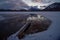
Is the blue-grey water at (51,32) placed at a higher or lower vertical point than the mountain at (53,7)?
lower

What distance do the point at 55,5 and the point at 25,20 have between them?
42 cm

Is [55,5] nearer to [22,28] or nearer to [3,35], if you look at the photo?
[22,28]

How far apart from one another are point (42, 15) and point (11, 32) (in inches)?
17.0

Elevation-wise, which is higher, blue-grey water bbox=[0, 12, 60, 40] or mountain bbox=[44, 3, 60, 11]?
mountain bbox=[44, 3, 60, 11]

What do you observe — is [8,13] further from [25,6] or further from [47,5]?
[47,5]

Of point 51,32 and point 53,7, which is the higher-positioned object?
point 53,7

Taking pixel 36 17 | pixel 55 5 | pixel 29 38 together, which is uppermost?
pixel 55 5

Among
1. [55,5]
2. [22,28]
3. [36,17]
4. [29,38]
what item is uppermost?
[55,5]

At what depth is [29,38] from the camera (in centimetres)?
128

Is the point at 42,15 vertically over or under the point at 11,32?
over

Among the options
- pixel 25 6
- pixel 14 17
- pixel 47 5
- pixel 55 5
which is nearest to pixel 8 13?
pixel 14 17

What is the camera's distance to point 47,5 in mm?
1332

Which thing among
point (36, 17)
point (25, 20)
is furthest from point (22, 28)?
point (36, 17)

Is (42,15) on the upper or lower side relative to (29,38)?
upper
